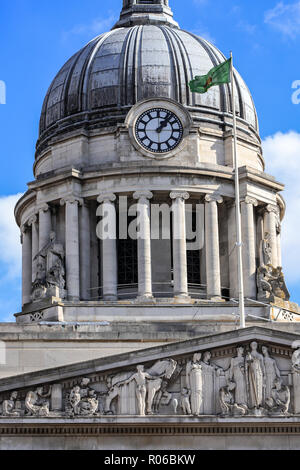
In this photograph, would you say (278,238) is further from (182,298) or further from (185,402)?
(185,402)

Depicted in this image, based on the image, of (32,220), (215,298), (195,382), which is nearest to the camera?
(195,382)

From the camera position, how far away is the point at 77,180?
6806 cm

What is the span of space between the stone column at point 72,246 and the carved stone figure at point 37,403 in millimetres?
17766

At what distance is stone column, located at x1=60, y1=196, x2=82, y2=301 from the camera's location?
217 ft

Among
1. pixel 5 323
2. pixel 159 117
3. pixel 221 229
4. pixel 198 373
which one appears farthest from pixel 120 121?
pixel 198 373

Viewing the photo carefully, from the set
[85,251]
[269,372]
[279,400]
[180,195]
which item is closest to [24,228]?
[85,251]

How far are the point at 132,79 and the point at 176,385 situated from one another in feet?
84.7

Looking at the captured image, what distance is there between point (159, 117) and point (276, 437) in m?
25.1

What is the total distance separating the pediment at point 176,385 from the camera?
4753 cm

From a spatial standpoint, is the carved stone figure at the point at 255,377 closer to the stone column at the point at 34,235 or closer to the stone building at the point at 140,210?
the stone building at the point at 140,210

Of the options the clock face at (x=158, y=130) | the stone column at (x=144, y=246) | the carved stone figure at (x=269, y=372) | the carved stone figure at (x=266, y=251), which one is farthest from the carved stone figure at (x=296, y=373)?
the clock face at (x=158, y=130)

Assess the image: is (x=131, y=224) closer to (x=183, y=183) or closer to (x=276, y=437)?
(x=183, y=183)

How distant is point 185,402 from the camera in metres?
47.7

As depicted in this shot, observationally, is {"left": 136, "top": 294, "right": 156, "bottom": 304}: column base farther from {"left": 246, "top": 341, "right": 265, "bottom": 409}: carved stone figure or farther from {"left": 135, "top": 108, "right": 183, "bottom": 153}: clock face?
{"left": 246, "top": 341, "right": 265, "bottom": 409}: carved stone figure
